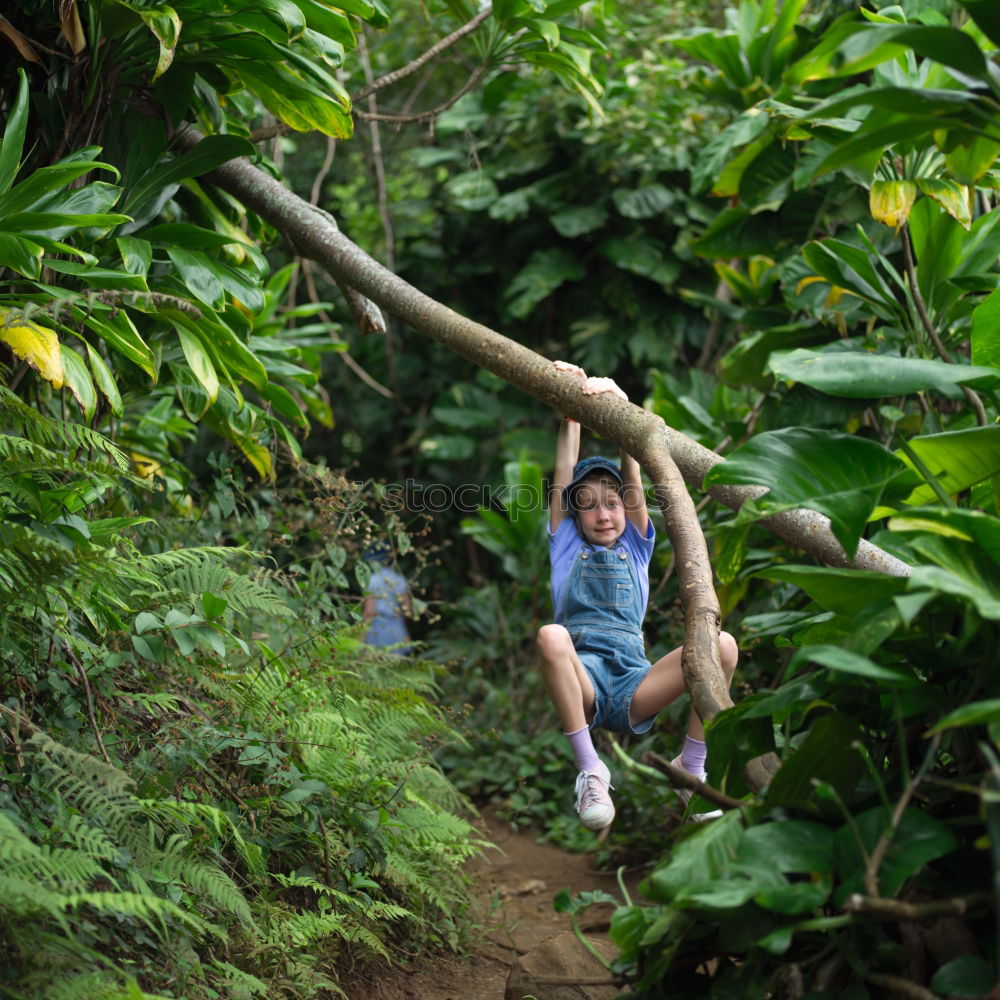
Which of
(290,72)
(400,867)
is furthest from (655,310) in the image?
(400,867)

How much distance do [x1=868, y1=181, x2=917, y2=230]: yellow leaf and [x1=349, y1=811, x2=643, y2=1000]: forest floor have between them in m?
2.77

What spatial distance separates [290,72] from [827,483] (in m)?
2.30

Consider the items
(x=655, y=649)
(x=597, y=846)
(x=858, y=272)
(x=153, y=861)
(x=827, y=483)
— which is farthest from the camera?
(x=655, y=649)

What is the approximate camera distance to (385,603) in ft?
19.6

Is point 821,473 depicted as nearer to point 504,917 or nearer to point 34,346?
point 34,346

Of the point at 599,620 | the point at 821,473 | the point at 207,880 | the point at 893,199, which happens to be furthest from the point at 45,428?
the point at 893,199

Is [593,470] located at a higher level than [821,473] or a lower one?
lower

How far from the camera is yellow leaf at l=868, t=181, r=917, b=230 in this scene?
11.3 feet

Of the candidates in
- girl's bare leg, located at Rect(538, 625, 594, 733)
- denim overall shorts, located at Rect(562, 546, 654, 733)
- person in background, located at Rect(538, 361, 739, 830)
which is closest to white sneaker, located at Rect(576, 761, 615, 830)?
person in background, located at Rect(538, 361, 739, 830)

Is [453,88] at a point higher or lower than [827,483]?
higher

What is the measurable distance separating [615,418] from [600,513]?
28.7 inches

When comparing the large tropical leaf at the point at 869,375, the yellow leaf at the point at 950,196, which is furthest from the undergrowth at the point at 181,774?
the yellow leaf at the point at 950,196

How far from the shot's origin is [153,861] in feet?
7.31

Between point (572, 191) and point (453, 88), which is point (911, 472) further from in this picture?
point (453, 88)
